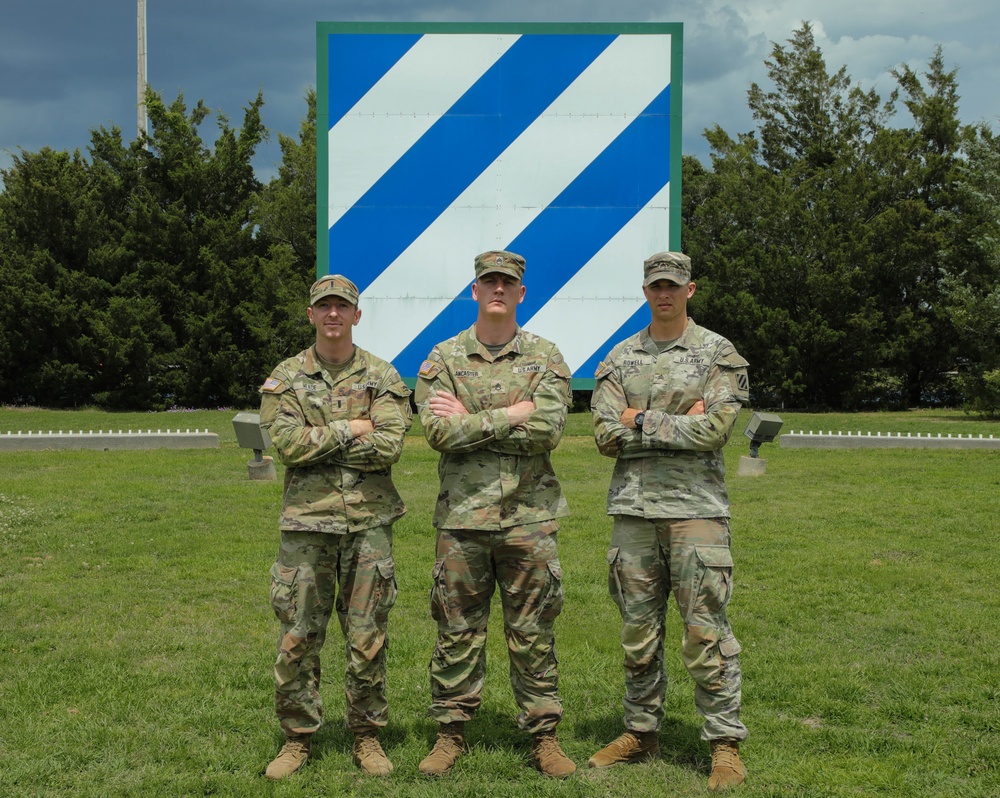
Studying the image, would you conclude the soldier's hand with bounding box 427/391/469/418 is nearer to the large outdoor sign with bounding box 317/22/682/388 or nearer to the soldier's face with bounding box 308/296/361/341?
the soldier's face with bounding box 308/296/361/341

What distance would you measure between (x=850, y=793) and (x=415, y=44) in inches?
168

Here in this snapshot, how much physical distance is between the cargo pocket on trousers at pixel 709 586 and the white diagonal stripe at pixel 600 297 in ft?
6.58

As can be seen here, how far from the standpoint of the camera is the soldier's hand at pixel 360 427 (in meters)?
3.90

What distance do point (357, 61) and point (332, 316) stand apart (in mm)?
2012

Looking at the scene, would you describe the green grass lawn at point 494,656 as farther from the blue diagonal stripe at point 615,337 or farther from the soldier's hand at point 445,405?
the blue diagonal stripe at point 615,337

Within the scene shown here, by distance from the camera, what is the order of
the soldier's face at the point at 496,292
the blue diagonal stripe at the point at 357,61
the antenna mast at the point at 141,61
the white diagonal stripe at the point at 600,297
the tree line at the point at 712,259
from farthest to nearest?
the antenna mast at the point at 141,61
the tree line at the point at 712,259
the white diagonal stripe at the point at 600,297
the blue diagonal stripe at the point at 357,61
the soldier's face at the point at 496,292

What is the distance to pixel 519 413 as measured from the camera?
3838 mm

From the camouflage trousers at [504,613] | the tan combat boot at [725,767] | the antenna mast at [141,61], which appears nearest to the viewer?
the tan combat boot at [725,767]

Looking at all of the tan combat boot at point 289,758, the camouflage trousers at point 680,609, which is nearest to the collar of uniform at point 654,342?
the camouflage trousers at point 680,609

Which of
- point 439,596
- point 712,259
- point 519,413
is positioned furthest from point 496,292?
point 712,259

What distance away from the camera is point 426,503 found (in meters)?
10.0

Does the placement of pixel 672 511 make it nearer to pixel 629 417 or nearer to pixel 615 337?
pixel 629 417

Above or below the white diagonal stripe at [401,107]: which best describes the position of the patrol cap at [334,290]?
→ below

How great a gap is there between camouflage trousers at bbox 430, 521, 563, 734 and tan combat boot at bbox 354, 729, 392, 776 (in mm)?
266
